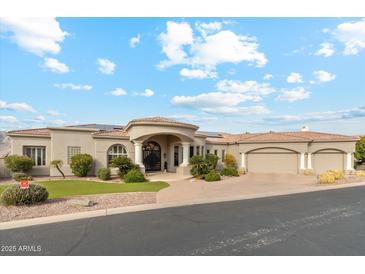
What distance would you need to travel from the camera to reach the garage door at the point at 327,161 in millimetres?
22500

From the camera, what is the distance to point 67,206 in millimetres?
8453

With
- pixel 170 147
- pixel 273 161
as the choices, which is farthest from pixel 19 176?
pixel 273 161

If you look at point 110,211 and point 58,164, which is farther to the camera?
point 58,164

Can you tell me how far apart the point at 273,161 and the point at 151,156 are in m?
12.7

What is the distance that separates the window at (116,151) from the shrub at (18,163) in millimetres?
5740

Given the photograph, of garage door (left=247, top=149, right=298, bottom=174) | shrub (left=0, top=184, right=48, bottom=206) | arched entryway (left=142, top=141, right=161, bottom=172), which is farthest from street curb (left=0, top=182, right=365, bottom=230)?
arched entryway (left=142, top=141, right=161, bottom=172)

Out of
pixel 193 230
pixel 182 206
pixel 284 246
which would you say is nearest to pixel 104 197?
pixel 182 206

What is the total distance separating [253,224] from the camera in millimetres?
6922

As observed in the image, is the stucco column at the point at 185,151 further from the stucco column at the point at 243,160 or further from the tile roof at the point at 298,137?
the stucco column at the point at 243,160

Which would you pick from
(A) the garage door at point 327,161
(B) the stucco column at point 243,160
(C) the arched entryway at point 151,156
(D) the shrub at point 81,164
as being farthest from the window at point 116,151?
(A) the garage door at point 327,161

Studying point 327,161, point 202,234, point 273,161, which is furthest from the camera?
point 273,161

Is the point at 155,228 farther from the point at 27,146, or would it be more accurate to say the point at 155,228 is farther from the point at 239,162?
the point at 239,162

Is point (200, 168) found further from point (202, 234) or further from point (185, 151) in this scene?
point (202, 234)

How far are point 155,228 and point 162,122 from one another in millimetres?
12461
